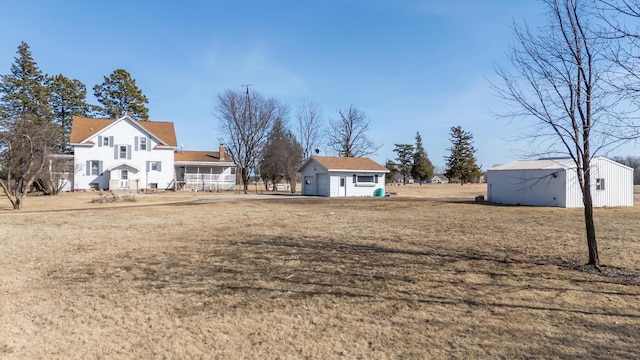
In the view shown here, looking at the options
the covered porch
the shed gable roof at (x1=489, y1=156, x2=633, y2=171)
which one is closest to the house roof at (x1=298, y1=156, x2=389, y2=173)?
the shed gable roof at (x1=489, y1=156, x2=633, y2=171)

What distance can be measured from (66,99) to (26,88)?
453cm

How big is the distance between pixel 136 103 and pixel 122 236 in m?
50.7

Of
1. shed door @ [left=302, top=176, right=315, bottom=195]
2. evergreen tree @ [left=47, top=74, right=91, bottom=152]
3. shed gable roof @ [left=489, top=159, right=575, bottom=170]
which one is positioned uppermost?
evergreen tree @ [left=47, top=74, right=91, bottom=152]

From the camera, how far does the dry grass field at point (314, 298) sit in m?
3.61

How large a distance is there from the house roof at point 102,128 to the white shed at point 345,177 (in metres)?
16.7

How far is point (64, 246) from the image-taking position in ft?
28.0

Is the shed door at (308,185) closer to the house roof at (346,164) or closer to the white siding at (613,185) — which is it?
the house roof at (346,164)

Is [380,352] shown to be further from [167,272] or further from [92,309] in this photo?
[167,272]

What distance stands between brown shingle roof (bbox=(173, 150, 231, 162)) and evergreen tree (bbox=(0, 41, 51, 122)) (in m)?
18.5

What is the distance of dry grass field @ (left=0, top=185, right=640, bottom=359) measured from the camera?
361 centimetres

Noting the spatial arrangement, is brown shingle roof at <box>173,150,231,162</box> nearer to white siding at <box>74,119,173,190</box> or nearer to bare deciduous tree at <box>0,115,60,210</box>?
white siding at <box>74,119,173,190</box>

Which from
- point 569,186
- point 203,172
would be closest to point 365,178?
point 569,186

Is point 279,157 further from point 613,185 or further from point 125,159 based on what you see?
point 613,185

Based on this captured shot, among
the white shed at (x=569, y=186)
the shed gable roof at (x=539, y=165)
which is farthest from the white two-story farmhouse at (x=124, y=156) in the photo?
the white shed at (x=569, y=186)
